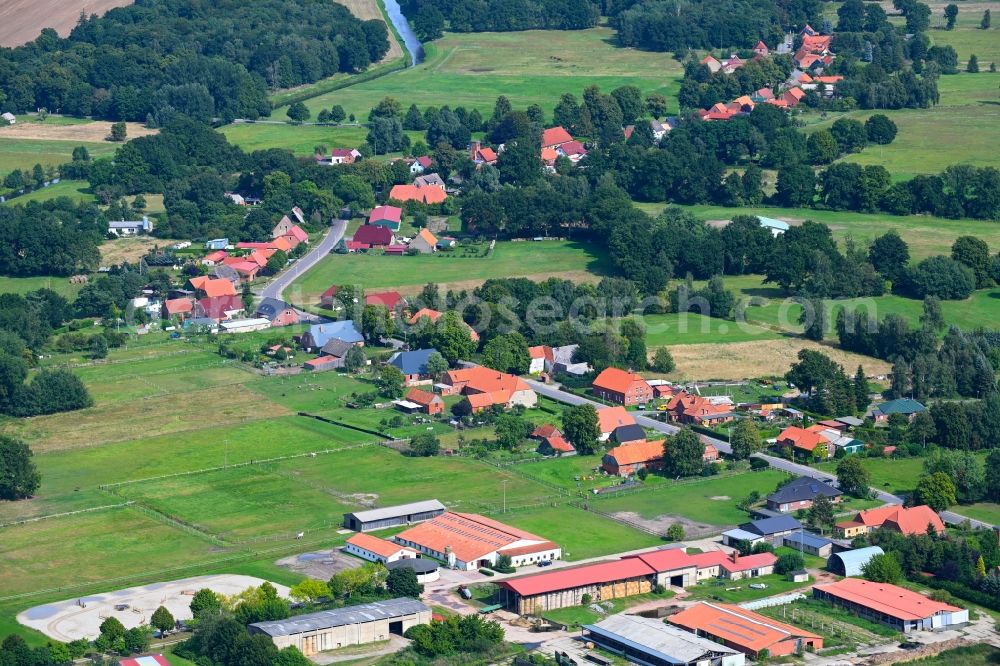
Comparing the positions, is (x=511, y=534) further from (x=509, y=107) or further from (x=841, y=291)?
(x=509, y=107)

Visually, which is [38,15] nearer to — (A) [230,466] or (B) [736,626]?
(A) [230,466]

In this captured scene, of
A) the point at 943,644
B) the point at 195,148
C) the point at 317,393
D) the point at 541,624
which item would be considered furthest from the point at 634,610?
the point at 195,148

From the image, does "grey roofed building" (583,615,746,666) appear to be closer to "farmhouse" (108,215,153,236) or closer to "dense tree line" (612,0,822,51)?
"farmhouse" (108,215,153,236)

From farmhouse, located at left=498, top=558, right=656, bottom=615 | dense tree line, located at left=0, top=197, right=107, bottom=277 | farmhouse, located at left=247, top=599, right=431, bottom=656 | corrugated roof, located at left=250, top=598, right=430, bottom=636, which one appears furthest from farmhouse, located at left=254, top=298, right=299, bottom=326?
farmhouse, located at left=247, top=599, right=431, bottom=656

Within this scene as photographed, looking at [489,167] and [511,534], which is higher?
[489,167]

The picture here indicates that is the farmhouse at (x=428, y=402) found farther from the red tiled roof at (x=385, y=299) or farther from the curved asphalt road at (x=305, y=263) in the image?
the curved asphalt road at (x=305, y=263)

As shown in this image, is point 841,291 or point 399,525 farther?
point 841,291
